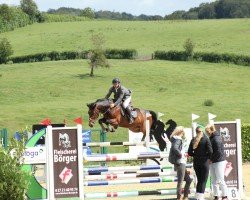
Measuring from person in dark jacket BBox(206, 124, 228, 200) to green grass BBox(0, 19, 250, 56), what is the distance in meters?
58.2

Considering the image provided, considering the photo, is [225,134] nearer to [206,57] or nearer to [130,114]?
[130,114]

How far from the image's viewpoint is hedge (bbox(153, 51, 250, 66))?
7106 cm

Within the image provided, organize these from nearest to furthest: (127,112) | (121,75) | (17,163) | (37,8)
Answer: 1. (17,163)
2. (127,112)
3. (121,75)
4. (37,8)

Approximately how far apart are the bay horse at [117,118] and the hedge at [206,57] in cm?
4781

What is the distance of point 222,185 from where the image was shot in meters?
16.2

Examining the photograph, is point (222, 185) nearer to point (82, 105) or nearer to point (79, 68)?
point (82, 105)

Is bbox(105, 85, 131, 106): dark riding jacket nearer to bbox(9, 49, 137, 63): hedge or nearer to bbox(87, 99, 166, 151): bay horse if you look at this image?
bbox(87, 99, 166, 151): bay horse

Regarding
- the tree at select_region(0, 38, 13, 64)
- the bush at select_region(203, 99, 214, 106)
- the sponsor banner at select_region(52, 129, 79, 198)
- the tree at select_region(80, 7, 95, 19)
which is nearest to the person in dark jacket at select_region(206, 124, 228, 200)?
the sponsor banner at select_region(52, 129, 79, 198)

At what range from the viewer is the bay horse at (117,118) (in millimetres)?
21469

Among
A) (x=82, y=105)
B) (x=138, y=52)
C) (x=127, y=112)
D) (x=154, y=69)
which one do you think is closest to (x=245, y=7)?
(x=138, y=52)

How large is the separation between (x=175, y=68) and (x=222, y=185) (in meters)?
51.3

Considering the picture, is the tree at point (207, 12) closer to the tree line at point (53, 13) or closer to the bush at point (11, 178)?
the tree line at point (53, 13)

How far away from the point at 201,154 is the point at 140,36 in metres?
74.1

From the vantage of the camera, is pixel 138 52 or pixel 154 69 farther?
pixel 138 52
